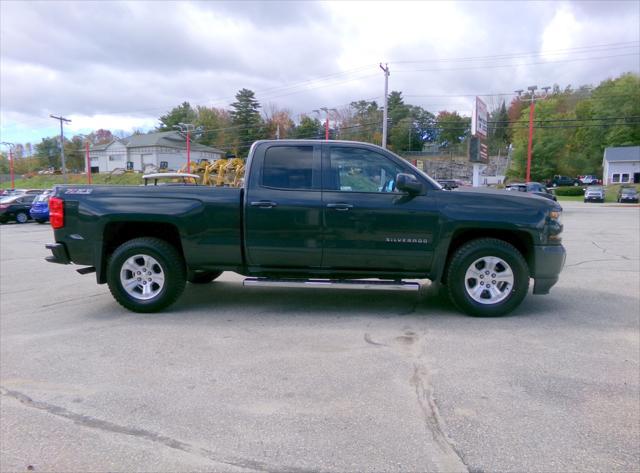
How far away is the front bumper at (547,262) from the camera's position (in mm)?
5246

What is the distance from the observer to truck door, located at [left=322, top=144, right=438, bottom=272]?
17.2ft

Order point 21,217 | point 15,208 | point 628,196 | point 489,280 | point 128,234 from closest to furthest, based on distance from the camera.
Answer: point 489,280
point 128,234
point 15,208
point 21,217
point 628,196

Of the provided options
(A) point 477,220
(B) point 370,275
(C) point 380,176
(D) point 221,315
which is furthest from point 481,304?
(D) point 221,315

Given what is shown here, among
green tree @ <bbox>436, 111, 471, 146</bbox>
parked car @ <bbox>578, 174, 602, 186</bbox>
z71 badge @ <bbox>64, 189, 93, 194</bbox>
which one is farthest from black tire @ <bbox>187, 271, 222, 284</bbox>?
green tree @ <bbox>436, 111, 471, 146</bbox>

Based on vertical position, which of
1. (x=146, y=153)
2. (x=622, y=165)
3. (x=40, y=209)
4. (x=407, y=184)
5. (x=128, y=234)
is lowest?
(x=40, y=209)

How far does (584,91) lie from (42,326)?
339 ft

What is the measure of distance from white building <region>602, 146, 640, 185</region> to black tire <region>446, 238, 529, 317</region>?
72844mm

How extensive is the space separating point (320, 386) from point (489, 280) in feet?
8.80

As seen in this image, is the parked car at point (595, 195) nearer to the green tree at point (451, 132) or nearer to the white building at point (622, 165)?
the white building at point (622, 165)

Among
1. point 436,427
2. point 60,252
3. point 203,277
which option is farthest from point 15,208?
Result: point 436,427

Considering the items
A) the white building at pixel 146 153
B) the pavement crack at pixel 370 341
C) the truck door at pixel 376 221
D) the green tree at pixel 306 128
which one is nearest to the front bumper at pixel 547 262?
the truck door at pixel 376 221

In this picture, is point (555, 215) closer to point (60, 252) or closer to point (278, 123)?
point (60, 252)

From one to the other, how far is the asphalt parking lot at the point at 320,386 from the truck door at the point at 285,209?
28.7 inches

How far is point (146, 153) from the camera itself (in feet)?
237
